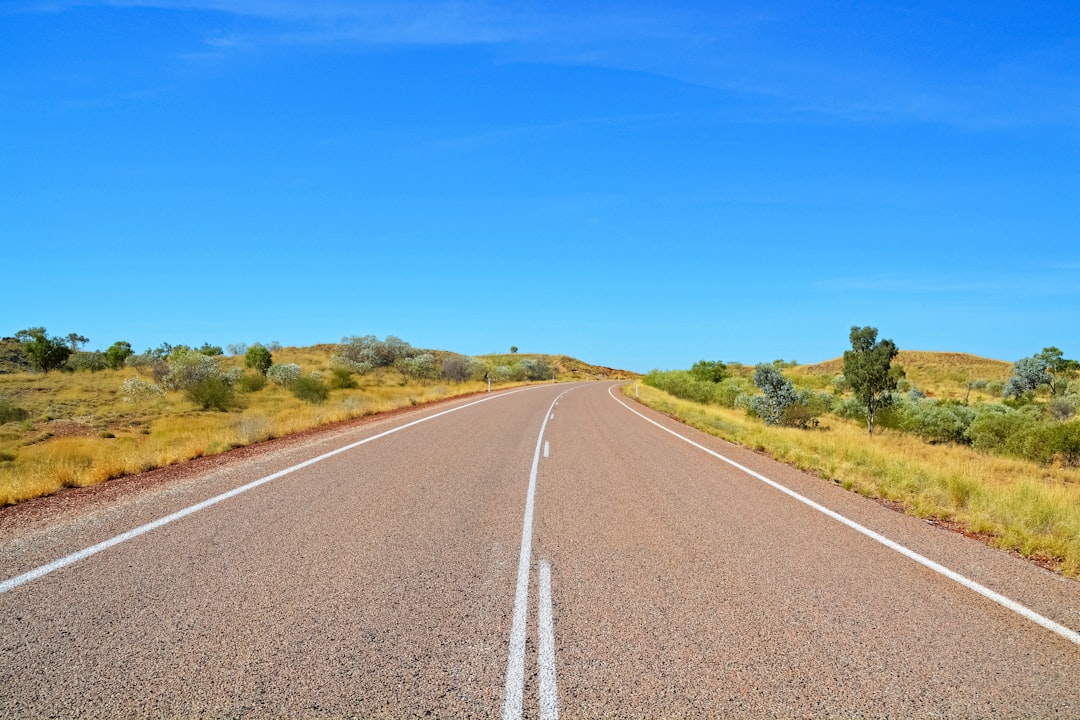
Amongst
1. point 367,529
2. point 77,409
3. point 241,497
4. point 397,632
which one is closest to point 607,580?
point 397,632

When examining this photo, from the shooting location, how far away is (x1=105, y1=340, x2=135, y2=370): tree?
205 feet

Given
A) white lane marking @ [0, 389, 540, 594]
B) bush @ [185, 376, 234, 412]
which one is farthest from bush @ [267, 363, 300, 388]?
white lane marking @ [0, 389, 540, 594]

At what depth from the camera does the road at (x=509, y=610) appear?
318 cm

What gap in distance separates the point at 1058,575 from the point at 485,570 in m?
5.21

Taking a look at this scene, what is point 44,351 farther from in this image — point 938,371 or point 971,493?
point 938,371

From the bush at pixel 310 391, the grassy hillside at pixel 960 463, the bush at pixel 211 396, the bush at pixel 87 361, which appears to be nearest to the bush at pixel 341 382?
the bush at pixel 310 391

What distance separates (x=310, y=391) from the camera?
38.8 m

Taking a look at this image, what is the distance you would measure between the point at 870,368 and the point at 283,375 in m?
41.4

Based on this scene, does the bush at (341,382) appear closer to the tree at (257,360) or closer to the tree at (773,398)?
the tree at (257,360)

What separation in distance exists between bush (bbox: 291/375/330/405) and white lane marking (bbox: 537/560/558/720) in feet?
118

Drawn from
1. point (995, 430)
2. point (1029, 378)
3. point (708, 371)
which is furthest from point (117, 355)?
point (1029, 378)

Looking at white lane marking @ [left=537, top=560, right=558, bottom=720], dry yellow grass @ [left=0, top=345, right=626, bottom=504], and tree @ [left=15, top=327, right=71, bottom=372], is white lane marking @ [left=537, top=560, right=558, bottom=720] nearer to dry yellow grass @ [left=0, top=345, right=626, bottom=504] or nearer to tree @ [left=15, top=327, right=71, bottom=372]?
dry yellow grass @ [left=0, top=345, right=626, bottom=504]

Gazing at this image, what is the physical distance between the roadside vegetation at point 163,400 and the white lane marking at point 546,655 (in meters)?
7.31

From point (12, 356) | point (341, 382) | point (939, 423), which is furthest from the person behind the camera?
point (12, 356)
